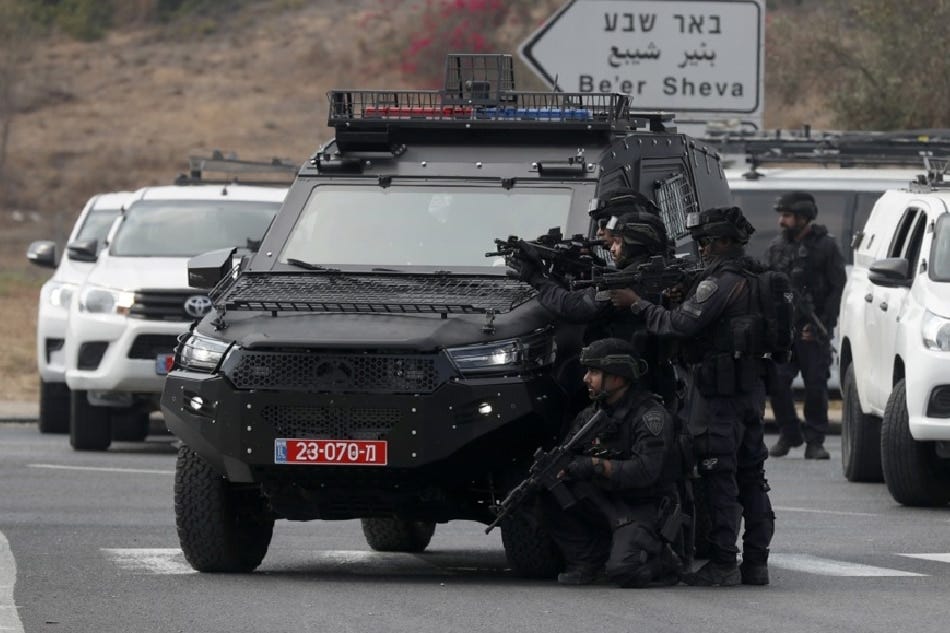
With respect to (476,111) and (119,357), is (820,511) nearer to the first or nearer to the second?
(476,111)

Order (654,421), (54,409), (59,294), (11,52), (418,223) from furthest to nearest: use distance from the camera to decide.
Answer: (11,52) < (54,409) < (59,294) < (418,223) < (654,421)

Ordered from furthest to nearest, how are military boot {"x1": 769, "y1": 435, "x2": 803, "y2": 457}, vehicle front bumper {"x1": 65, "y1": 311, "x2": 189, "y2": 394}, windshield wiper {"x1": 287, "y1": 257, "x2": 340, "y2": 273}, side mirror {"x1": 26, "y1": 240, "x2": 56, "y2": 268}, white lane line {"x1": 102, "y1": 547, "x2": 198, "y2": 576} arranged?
side mirror {"x1": 26, "y1": 240, "x2": 56, "y2": 268}
military boot {"x1": 769, "y1": 435, "x2": 803, "y2": 457}
vehicle front bumper {"x1": 65, "y1": 311, "x2": 189, "y2": 394}
windshield wiper {"x1": 287, "y1": 257, "x2": 340, "y2": 273}
white lane line {"x1": 102, "y1": 547, "x2": 198, "y2": 576}

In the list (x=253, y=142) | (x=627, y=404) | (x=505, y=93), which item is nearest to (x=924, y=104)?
(x=505, y=93)

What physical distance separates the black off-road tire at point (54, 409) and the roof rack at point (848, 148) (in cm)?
600

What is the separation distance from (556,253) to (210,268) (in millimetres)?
2058

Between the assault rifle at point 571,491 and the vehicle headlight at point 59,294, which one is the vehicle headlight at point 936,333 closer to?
the assault rifle at point 571,491

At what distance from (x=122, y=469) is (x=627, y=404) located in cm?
718

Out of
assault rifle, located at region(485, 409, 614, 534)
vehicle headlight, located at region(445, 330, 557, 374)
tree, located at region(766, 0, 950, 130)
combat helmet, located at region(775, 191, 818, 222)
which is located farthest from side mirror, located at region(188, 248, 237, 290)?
Result: tree, located at region(766, 0, 950, 130)

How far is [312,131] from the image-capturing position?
53875mm

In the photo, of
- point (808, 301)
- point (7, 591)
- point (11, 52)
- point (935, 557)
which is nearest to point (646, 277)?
point (935, 557)

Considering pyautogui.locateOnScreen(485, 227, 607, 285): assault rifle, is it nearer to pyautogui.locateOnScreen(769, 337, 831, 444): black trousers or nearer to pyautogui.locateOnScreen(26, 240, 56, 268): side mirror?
pyautogui.locateOnScreen(769, 337, 831, 444): black trousers

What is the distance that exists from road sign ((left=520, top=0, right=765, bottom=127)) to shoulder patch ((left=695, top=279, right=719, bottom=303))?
41.8 ft

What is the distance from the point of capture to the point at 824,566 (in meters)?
10.4

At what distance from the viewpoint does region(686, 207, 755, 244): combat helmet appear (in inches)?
384
